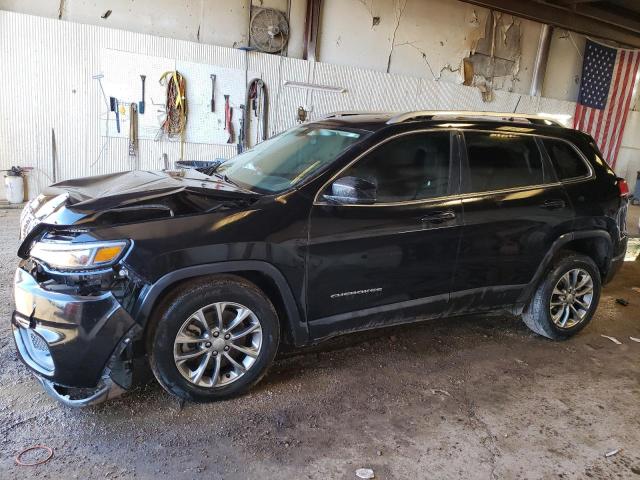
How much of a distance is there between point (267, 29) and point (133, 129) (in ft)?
9.62

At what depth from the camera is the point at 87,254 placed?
2.47 m

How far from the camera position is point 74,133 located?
778cm

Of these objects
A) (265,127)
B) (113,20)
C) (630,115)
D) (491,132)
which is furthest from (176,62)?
(630,115)

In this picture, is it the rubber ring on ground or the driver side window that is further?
the driver side window

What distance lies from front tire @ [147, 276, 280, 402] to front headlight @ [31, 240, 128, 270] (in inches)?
14.6

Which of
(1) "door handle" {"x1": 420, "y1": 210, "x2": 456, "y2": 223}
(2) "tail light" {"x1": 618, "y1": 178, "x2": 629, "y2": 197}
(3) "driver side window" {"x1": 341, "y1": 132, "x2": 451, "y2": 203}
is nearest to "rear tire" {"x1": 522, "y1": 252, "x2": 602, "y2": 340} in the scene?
(2) "tail light" {"x1": 618, "y1": 178, "x2": 629, "y2": 197}

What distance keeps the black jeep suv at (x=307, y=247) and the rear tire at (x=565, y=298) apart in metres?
0.01

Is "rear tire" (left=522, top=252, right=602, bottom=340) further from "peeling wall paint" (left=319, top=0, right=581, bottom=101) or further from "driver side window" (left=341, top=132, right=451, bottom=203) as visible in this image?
"peeling wall paint" (left=319, top=0, right=581, bottom=101)

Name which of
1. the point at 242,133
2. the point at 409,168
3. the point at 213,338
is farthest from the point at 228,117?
the point at 213,338

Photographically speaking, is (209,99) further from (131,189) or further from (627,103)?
(627,103)

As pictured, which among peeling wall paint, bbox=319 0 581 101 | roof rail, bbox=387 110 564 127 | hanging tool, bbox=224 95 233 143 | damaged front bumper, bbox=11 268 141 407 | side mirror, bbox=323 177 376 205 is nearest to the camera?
damaged front bumper, bbox=11 268 141 407

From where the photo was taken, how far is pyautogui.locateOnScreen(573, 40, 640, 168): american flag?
1312 centimetres

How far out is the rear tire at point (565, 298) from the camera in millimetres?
3920

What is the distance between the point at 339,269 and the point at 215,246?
78 cm
